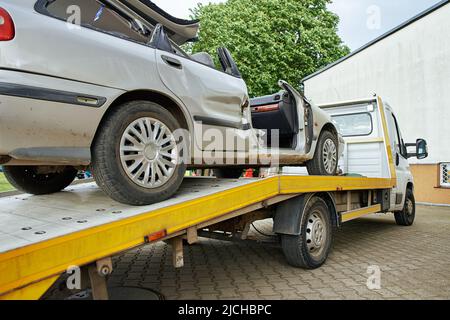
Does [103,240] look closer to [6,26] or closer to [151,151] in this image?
[151,151]

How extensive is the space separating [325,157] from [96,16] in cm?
333

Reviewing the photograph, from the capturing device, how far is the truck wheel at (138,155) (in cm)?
237

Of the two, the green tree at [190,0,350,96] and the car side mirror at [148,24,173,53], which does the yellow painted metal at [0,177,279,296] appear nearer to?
the car side mirror at [148,24,173,53]

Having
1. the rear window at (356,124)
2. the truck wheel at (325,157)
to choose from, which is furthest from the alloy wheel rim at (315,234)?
the rear window at (356,124)

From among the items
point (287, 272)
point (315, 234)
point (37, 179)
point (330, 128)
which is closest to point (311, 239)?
point (315, 234)

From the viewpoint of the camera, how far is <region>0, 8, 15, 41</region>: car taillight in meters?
1.94

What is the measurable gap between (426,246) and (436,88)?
7041 millimetres

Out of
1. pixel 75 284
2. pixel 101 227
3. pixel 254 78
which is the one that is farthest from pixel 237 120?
pixel 254 78

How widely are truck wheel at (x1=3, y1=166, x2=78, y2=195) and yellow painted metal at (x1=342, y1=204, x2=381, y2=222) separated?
3203mm

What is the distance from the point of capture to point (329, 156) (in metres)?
4.95

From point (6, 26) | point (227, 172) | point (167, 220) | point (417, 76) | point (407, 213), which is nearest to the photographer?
point (6, 26)

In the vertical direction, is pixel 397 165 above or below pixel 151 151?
below

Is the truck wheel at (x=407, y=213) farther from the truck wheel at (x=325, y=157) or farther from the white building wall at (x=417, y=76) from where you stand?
the white building wall at (x=417, y=76)

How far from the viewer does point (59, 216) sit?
2365 millimetres
